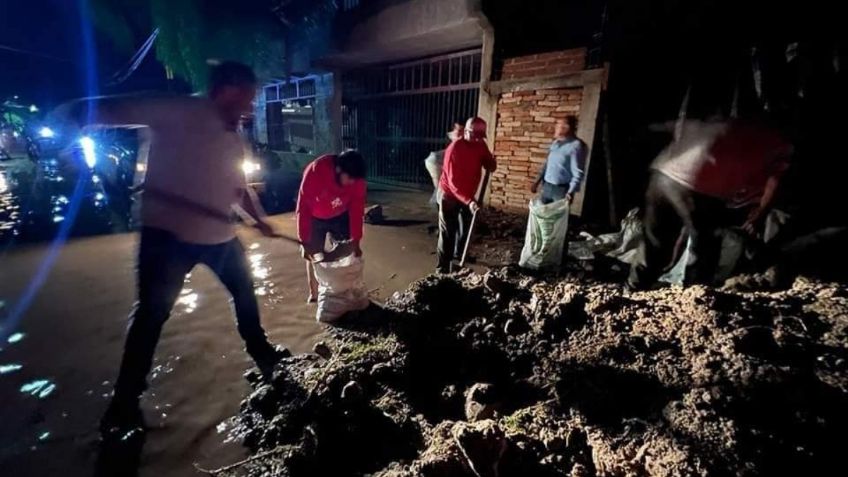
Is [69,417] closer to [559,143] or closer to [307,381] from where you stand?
[307,381]

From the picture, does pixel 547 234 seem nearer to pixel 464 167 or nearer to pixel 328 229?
pixel 464 167

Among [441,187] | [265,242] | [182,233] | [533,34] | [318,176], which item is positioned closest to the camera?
[182,233]

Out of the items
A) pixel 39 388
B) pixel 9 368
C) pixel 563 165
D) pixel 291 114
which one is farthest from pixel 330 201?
pixel 291 114

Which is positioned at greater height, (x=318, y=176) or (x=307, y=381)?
(x=318, y=176)

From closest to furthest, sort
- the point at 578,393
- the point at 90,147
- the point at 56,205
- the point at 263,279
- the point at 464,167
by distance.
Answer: the point at 578,393
the point at 464,167
the point at 263,279
the point at 56,205
the point at 90,147

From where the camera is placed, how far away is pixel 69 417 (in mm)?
2287

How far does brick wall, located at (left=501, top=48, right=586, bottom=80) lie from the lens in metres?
5.84

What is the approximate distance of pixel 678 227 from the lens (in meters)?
3.28

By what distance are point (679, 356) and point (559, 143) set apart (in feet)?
11.0

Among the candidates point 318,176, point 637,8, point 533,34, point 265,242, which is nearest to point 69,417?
point 318,176

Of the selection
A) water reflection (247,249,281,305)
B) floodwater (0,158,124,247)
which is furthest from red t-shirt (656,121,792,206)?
floodwater (0,158,124,247)

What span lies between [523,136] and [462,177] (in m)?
2.92

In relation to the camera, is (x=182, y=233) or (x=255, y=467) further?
(x=182, y=233)

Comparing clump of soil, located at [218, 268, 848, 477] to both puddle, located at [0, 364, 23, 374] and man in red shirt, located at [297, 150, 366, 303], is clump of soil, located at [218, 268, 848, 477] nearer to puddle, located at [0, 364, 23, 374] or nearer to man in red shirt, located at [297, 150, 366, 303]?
man in red shirt, located at [297, 150, 366, 303]
